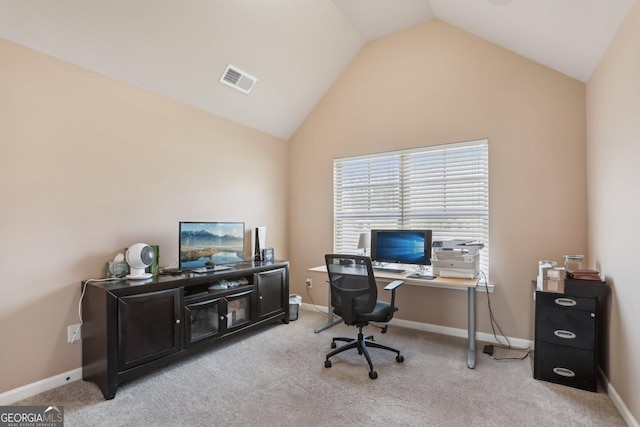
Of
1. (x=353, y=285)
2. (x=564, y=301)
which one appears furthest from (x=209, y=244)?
(x=564, y=301)

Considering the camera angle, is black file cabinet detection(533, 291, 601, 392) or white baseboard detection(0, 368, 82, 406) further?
black file cabinet detection(533, 291, 601, 392)

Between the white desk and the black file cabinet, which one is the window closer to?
the white desk

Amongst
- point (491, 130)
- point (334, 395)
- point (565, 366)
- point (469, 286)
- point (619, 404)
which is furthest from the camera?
point (491, 130)

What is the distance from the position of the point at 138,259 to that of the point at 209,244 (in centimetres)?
78

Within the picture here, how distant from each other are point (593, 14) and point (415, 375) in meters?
2.97

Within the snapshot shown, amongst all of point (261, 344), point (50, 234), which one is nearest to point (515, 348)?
point (261, 344)

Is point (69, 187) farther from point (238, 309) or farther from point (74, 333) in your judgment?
point (238, 309)

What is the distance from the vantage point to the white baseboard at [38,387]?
2209 mm

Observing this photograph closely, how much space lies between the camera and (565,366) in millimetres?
2430

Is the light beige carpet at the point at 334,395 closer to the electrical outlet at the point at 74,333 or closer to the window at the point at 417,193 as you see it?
the electrical outlet at the point at 74,333

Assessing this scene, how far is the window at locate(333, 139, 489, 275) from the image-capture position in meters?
3.45

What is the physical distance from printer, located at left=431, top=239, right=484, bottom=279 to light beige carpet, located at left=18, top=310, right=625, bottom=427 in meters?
0.79

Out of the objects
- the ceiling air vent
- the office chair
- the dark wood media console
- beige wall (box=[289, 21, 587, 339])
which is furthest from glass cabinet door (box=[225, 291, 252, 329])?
the ceiling air vent

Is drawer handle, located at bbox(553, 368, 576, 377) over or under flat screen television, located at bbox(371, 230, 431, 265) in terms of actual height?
under
